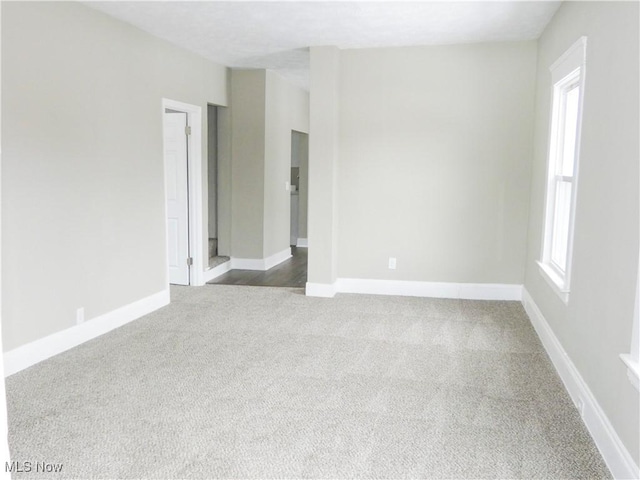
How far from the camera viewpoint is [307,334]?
4387 millimetres

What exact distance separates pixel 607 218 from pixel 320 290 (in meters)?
3.34

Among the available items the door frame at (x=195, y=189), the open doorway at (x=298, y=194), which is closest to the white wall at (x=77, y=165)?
the door frame at (x=195, y=189)

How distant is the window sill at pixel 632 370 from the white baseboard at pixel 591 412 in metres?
0.31

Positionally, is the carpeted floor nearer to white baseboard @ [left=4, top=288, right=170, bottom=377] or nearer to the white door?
white baseboard @ [left=4, top=288, right=170, bottom=377]

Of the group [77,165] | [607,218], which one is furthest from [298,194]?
[607,218]

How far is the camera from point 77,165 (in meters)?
4.00

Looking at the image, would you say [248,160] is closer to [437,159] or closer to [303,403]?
[437,159]

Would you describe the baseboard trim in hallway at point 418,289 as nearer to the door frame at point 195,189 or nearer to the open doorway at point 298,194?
the door frame at point 195,189

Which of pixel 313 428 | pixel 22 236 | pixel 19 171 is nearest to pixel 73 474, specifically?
pixel 313 428

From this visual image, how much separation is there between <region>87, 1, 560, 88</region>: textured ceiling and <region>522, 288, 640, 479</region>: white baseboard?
94.5 inches

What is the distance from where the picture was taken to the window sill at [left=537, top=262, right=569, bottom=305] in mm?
3473

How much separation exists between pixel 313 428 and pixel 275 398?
0.42m

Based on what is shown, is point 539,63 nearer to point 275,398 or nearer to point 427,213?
point 427,213

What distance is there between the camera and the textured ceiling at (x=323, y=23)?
13.4 ft
